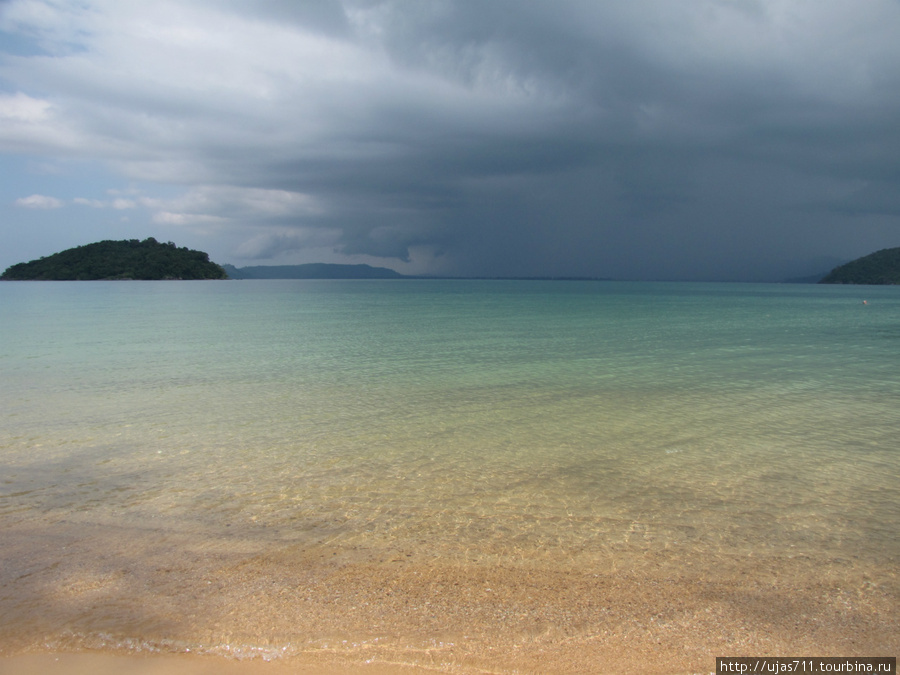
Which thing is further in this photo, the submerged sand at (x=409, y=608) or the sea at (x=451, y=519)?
the sea at (x=451, y=519)

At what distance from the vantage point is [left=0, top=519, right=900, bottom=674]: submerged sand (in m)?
4.63

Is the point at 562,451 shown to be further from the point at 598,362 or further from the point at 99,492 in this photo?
the point at 598,362

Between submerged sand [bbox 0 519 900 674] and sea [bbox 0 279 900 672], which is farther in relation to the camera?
sea [bbox 0 279 900 672]

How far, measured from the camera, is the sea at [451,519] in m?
4.99

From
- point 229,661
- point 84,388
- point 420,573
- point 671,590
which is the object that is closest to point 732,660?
point 671,590

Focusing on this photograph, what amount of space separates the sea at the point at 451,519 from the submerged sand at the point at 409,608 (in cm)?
3

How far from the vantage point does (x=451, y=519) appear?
7.48 meters

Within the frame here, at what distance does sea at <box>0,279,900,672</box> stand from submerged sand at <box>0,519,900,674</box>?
1.1 inches

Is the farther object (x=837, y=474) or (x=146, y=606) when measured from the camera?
(x=837, y=474)

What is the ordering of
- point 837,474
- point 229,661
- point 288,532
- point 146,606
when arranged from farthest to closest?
point 837,474
point 288,532
point 146,606
point 229,661

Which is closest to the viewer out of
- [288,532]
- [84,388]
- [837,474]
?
[288,532]

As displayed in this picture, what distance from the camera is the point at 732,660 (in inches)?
184

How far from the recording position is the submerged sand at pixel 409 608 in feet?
15.2

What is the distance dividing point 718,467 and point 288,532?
7756mm
